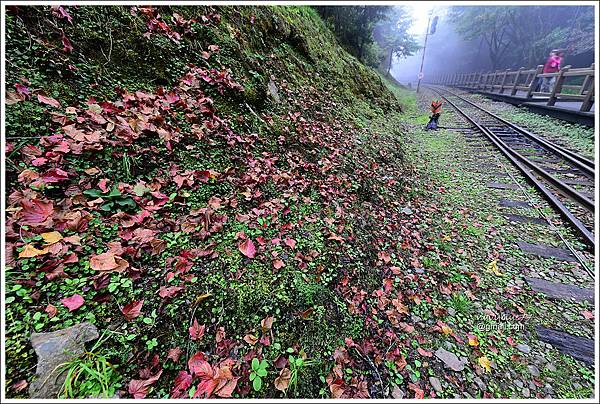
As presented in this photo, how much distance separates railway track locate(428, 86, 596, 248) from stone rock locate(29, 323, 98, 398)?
6300 millimetres

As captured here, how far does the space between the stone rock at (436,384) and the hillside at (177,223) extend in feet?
1.11

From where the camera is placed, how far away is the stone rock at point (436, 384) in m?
2.29

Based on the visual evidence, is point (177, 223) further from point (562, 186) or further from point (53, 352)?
point (562, 186)

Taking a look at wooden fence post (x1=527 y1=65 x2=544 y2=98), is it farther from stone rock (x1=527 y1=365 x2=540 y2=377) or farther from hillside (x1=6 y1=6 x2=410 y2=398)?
stone rock (x1=527 y1=365 x2=540 y2=377)

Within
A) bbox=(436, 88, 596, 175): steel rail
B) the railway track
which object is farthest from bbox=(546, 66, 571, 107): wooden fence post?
bbox=(436, 88, 596, 175): steel rail

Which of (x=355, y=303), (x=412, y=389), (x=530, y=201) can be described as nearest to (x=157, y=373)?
(x=355, y=303)

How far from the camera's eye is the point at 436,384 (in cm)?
231

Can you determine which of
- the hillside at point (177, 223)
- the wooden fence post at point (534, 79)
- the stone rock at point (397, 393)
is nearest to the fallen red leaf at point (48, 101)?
the hillside at point (177, 223)

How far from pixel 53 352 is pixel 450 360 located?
10.3 feet

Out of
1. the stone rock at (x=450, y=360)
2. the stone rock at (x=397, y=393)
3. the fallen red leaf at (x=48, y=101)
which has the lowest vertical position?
the stone rock at (x=450, y=360)

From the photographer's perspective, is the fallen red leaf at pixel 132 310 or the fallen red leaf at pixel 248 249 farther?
the fallen red leaf at pixel 248 249

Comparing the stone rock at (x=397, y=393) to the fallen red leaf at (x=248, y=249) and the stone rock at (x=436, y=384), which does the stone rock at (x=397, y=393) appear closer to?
the stone rock at (x=436, y=384)

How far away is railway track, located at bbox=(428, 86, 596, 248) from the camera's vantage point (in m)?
4.73

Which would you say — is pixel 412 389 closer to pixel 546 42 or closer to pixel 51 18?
pixel 51 18
